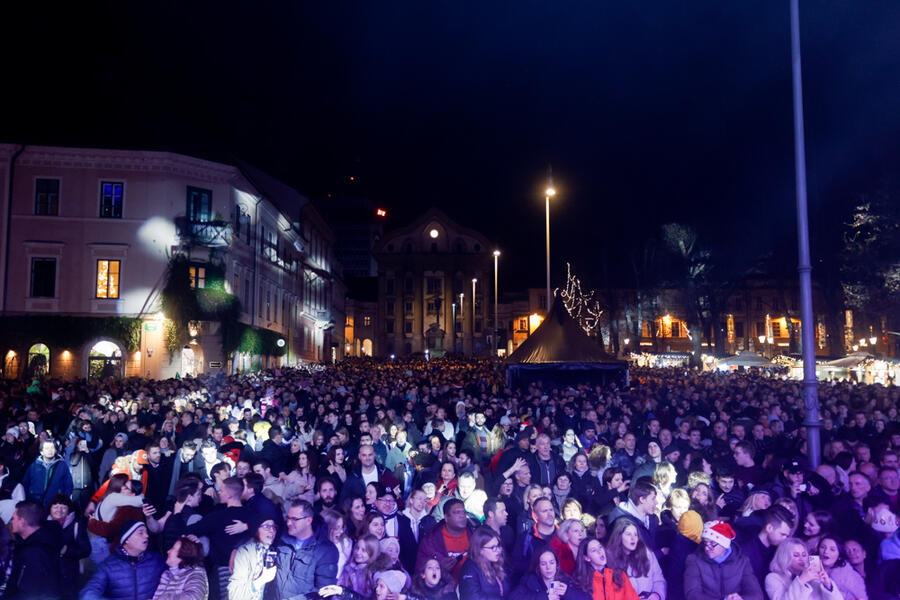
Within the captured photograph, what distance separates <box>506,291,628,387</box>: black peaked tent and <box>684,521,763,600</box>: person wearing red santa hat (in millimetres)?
20274

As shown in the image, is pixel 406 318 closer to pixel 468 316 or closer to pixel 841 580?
pixel 468 316

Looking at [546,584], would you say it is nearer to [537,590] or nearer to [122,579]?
[537,590]

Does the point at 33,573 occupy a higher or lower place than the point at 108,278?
lower

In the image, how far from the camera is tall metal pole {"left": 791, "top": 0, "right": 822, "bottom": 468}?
10312mm

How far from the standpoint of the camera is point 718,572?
18.7 ft

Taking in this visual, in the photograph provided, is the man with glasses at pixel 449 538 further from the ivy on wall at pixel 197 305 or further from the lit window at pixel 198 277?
the lit window at pixel 198 277

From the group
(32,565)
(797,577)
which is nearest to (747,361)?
(797,577)

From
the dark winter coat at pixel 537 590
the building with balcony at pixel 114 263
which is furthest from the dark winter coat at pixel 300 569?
the building with balcony at pixel 114 263

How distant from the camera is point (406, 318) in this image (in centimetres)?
9106

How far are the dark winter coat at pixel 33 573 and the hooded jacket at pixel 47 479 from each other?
382cm

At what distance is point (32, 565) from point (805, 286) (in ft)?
32.5

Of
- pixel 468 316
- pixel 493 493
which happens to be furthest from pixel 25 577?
pixel 468 316

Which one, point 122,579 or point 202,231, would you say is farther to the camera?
point 202,231

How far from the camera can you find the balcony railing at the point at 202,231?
3600 cm
